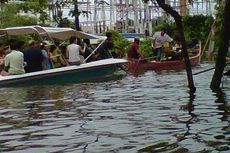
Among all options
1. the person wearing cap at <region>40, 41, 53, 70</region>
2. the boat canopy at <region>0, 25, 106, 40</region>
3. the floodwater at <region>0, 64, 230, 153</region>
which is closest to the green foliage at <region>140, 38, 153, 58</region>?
the boat canopy at <region>0, 25, 106, 40</region>

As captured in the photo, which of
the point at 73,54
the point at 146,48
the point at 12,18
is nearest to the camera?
the point at 73,54

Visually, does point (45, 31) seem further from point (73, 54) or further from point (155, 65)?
point (155, 65)

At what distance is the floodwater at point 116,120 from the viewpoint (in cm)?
820

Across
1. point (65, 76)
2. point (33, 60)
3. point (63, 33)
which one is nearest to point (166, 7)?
point (65, 76)

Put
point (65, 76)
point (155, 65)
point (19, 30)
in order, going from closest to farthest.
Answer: point (65, 76), point (19, 30), point (155, 65)

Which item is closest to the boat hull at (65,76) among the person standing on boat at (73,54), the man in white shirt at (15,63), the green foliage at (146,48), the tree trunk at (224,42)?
the man in white shirt at (15,63)

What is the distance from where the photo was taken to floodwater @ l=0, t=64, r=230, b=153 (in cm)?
820

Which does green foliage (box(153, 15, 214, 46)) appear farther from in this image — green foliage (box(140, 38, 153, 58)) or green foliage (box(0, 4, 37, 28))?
green foliage (box(0, 4, 37, 28))

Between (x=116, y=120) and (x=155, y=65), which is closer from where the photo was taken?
(x=116, y=120)

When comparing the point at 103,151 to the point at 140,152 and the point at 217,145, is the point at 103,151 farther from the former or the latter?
the point at 217,145

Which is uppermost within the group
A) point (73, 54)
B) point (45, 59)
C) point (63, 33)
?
point (63, 33)

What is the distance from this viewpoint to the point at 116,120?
10430 millimetres

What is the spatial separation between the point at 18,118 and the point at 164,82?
304 inches

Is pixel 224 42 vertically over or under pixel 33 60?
over
